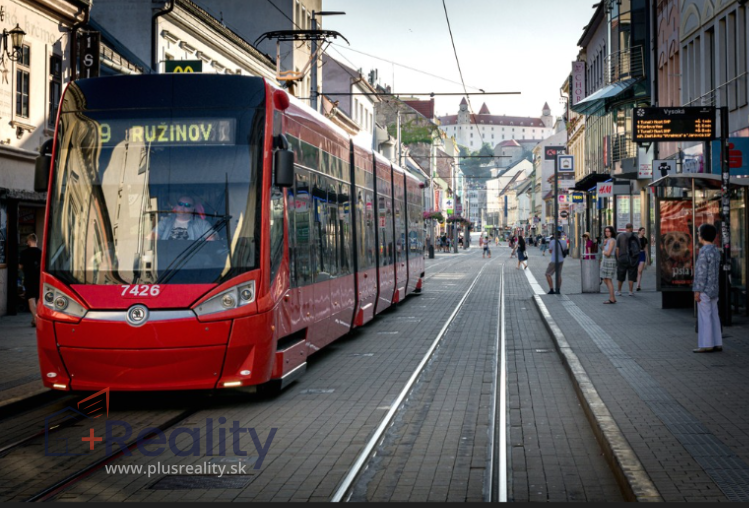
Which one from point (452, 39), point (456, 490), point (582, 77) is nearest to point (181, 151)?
point (456, 490)

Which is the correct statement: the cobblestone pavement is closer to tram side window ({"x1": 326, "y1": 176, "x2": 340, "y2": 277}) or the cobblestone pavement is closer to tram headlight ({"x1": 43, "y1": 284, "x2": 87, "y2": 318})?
tram headlight ({"x1": 43, "y1": 284, "x2": 87, "y2": 318})

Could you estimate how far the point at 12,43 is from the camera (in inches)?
774

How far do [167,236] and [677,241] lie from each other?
497 inches

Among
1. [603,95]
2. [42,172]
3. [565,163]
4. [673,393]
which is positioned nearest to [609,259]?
[565,163]

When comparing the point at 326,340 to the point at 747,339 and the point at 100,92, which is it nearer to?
the point at 100,92

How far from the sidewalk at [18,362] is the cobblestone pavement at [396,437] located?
1021 millimetres

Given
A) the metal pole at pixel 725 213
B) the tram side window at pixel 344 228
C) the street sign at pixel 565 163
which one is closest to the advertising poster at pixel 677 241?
the metal pole at pixel 725 213

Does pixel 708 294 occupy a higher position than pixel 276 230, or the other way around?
pixel 276 230

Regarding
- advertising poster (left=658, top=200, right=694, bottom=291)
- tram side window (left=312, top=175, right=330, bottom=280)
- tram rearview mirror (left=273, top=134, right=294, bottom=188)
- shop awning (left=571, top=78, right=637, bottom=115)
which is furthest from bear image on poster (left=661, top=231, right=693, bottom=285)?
shop awning (left=571, top=78, right=637, bottom=115)

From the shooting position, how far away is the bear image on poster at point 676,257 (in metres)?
19.0

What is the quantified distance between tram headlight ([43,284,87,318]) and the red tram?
0.01 metres

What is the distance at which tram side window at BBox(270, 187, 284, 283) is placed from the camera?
966 centimetres

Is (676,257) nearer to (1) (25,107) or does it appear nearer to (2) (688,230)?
(2) (688,230)

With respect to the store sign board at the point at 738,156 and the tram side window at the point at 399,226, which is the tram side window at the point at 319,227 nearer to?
the tram side window at the point at 399,226
